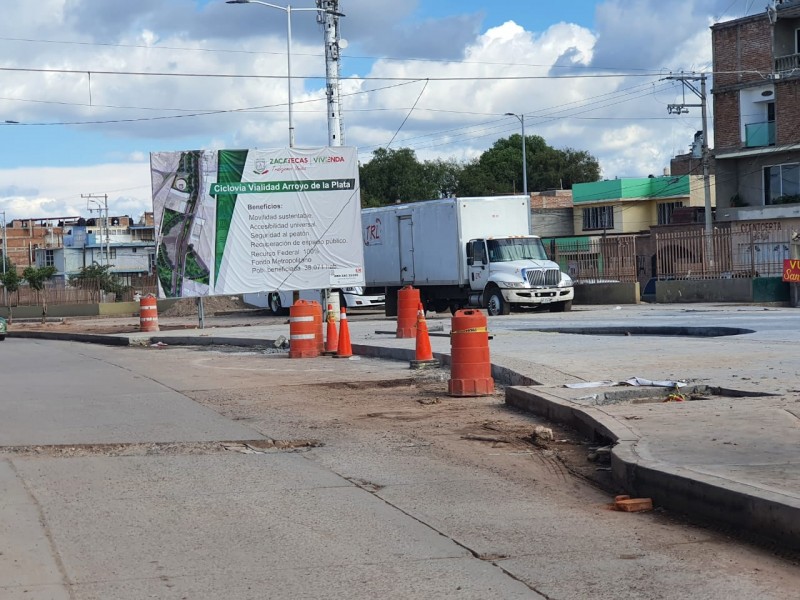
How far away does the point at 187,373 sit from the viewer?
17547 millimetres

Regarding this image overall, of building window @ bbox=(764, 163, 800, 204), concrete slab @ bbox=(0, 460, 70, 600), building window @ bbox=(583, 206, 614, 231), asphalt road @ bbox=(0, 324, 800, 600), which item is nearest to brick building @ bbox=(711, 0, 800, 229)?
building window @ bbox=(764, 163, 800, 204)

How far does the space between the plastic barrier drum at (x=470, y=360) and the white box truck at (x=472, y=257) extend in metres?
18.7

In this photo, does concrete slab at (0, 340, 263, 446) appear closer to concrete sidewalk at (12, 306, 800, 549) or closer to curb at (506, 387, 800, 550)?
concrete sidewalk at (12, 306, 800, 549)

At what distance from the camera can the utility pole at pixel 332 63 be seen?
1180 inches

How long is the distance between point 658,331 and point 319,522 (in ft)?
50.2

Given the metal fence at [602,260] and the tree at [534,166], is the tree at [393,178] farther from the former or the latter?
the metal fence at [602,260]

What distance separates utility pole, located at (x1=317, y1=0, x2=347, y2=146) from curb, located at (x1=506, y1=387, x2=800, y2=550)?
72.5ft

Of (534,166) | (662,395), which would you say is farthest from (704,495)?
(534,166)

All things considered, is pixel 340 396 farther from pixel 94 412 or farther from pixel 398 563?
pixel 398 563

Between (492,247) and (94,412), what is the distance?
70.6ft

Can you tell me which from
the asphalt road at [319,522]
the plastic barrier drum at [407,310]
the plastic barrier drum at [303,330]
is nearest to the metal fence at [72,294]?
the plastic barrier drum at [407,310]

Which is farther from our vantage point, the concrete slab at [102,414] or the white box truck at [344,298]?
the white box truck at [344,298]

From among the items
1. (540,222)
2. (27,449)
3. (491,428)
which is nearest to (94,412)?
(27,449)

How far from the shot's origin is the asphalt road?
17.7 ft
